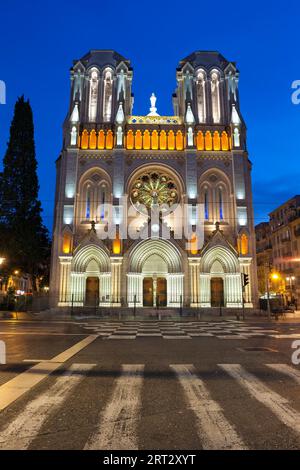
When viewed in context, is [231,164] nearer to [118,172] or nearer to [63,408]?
[118,172]

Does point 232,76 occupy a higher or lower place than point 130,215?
higher

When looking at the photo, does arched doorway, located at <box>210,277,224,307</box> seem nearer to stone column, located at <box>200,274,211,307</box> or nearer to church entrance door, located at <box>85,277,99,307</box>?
stone column, located at <box>200,274,211,307</box>

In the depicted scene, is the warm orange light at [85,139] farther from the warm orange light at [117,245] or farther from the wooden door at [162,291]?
the wooden door at [162,291]

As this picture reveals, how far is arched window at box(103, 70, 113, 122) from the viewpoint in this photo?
40375 millimetres

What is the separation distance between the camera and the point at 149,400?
509 centimetres

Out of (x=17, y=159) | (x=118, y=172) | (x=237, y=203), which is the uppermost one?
(x=17, y=159)

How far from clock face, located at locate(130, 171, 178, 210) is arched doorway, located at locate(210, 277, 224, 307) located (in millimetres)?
9807

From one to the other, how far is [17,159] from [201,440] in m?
41.7

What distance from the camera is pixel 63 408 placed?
466 centimetres

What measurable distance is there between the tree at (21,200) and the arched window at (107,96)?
9.82 metres

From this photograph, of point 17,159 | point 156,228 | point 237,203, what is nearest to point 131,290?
point 156,228

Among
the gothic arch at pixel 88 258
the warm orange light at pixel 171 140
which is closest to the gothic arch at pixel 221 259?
the gothic arch at pixel 88 258

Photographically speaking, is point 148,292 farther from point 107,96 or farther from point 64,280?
point 107,96
